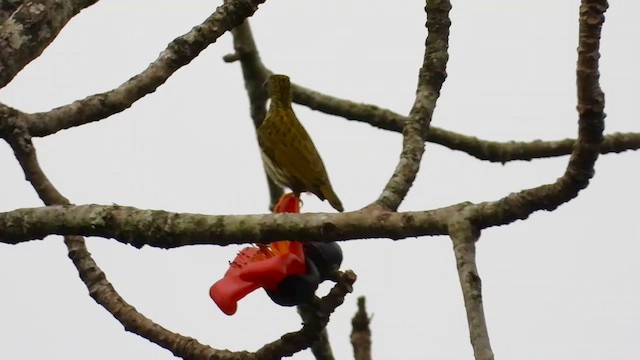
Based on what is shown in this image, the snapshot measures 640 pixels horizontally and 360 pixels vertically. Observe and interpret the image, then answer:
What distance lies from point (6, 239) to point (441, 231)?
3.87ft

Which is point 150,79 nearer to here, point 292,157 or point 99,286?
point 292,157

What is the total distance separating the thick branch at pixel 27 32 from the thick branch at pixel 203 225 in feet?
1.86

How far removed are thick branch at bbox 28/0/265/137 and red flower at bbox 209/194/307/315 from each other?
746 millimetres

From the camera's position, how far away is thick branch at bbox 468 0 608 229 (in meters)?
2.70

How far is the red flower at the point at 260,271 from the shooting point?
3.34 metres

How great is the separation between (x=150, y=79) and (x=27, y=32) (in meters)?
0.45

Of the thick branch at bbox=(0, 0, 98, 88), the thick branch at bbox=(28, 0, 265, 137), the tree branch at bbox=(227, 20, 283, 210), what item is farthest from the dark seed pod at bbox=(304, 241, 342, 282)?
the tree branch at bbox=(227, 20, 283, 210)

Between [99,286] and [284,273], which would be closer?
[284,273]

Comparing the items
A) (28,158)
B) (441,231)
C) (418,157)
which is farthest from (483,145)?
(441,231)

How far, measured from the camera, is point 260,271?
3.34 metres

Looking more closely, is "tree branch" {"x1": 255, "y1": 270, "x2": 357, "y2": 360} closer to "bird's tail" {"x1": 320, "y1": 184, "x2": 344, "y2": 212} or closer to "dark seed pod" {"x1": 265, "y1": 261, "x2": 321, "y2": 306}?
"dark seed pod" {"x1": 265, "y1": 261, "x2": 321, "y2": 306}

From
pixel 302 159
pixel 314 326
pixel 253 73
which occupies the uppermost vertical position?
pixel 253 73

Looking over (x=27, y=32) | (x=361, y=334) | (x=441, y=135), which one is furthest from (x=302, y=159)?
(x=441, y=135)

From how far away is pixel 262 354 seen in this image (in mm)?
3684
